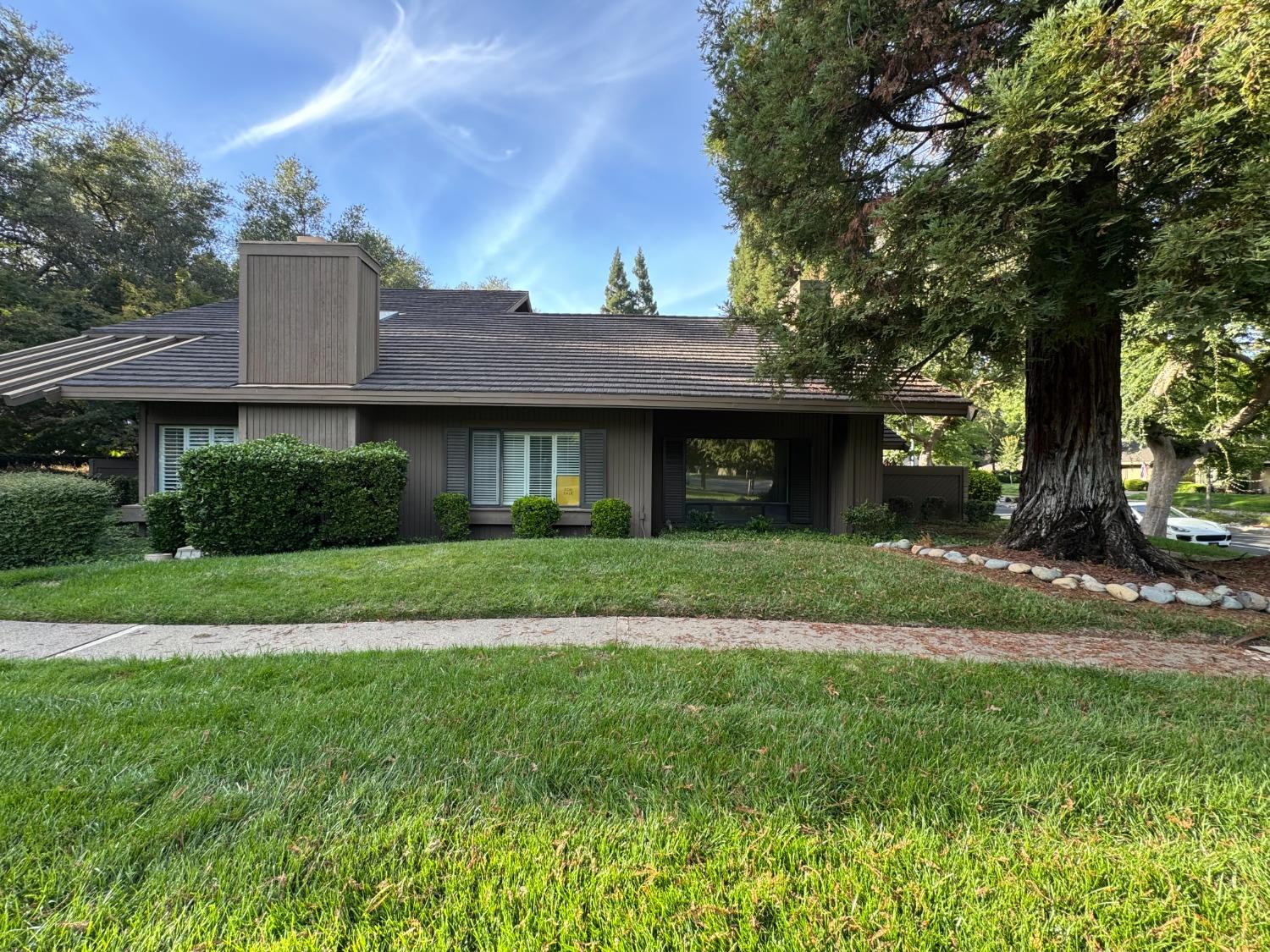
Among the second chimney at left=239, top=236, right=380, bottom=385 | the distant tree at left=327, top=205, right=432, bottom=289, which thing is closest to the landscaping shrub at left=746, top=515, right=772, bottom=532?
the second chimney at left=239, top=236, right=380, bottom=385

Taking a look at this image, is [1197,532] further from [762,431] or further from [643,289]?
[643,289]

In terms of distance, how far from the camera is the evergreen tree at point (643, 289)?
50594mm

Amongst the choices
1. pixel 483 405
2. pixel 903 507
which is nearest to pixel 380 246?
pixel 483 405

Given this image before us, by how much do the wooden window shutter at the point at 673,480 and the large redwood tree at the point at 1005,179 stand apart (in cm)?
412

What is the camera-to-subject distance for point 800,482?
11750mm

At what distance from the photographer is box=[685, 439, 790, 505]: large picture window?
38.9 feet

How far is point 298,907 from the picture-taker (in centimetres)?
164

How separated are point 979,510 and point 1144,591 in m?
9.29

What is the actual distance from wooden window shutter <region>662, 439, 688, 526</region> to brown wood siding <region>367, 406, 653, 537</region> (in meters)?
1.67

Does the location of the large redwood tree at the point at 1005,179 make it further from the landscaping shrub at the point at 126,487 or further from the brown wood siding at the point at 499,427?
the landscaping shrub at the point at 126,487

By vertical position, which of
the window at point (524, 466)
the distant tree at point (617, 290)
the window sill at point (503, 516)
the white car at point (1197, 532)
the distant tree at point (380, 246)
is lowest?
the white car at point (1197, 532)

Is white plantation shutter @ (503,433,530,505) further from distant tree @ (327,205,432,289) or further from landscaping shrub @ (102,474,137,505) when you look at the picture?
distant tree @ (327,205,432,289)

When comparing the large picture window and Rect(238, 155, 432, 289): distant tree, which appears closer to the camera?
the large picture window

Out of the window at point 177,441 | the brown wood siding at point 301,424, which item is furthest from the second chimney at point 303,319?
the window at point 177,441
